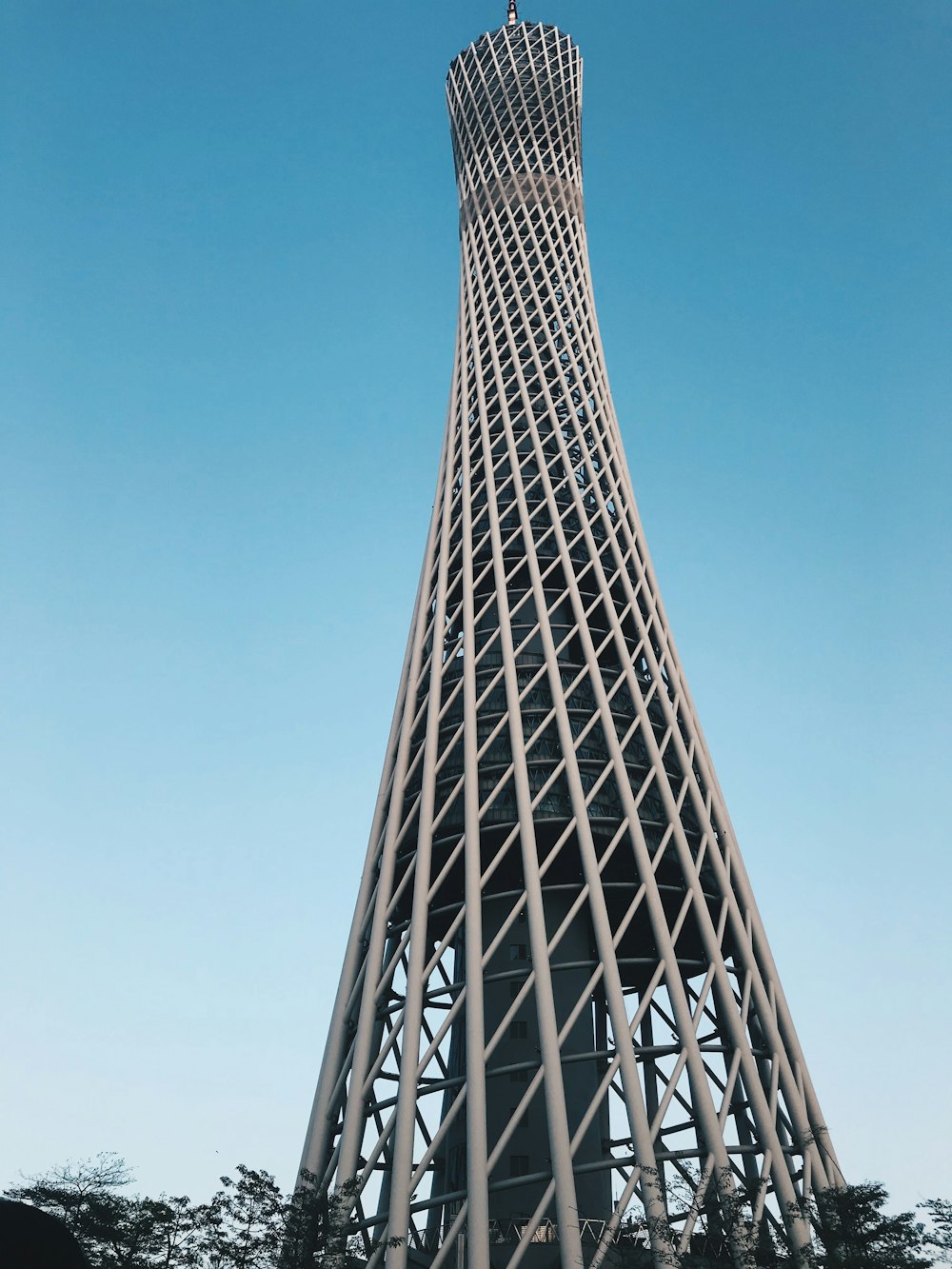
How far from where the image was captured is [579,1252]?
2286 centimetres

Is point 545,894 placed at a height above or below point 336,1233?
above

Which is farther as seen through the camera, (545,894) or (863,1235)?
(545,894)

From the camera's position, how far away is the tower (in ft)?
82.8

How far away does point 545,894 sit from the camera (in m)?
33.8

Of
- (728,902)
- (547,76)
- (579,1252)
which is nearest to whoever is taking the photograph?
(579,1252)

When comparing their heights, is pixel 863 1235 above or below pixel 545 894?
below

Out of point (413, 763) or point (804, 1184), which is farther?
point (413, 763)

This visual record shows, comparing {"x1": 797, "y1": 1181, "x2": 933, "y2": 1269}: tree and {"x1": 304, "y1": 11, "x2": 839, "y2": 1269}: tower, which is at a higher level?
{"x1": 304, "y1": 11, "x2": 839, "y2": 1269}: tower

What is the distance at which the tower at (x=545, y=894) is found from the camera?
994 inches

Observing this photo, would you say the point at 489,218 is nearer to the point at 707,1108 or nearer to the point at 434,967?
the point at 434,967

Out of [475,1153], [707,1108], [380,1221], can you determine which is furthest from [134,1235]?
[707,1108]

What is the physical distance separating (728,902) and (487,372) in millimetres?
20799

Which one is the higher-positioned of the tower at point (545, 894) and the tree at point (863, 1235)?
the tower at point (545, 894)

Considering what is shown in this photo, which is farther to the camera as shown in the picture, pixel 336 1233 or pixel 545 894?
pixel 545 894
